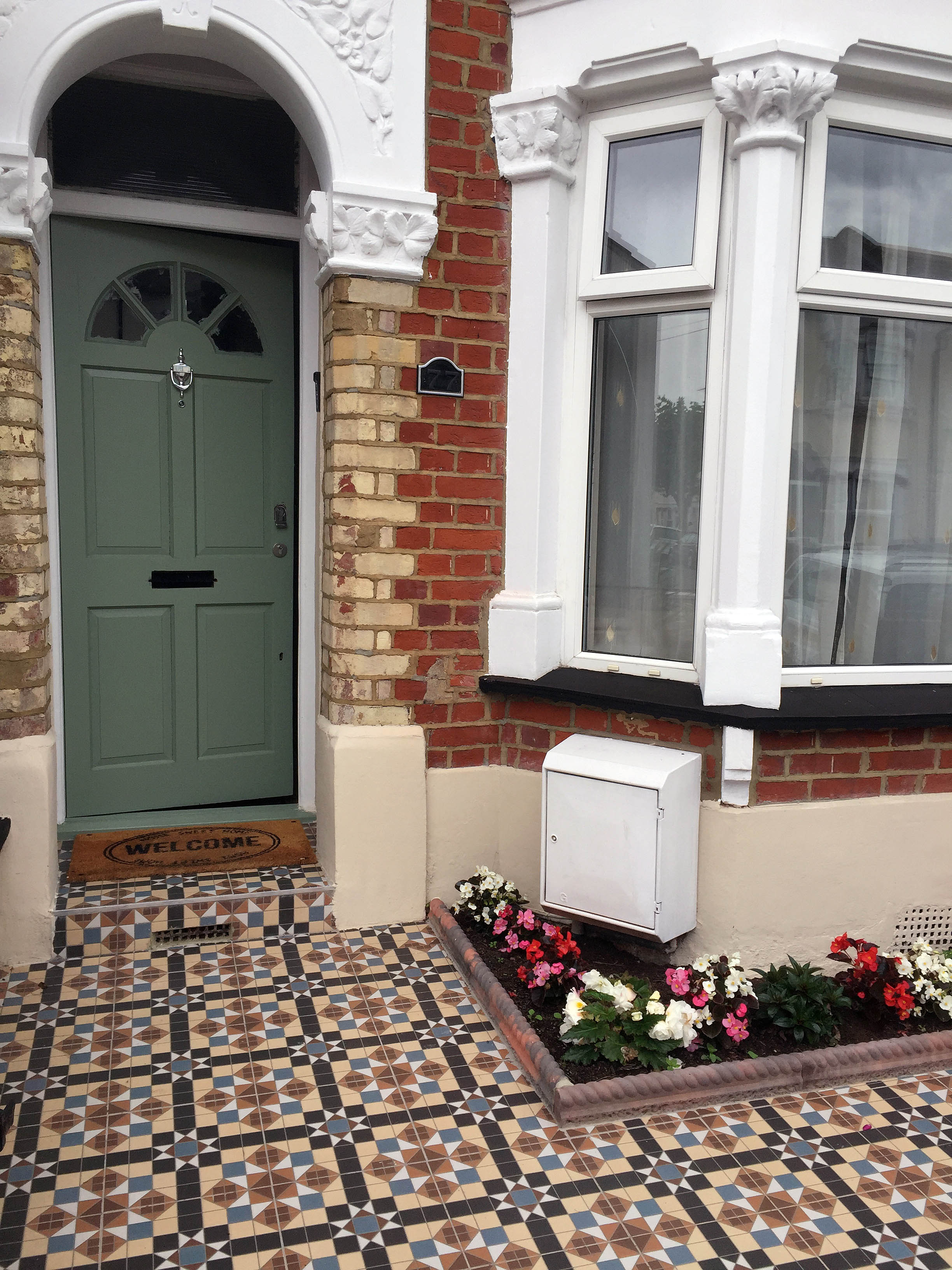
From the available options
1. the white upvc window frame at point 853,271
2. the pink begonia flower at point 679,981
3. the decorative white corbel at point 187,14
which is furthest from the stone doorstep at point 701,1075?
the decorative white corbel at point 187,14

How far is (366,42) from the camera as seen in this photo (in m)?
3.33

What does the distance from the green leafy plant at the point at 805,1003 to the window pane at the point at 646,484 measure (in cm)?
108

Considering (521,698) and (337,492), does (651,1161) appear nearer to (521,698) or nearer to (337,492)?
(521,698)

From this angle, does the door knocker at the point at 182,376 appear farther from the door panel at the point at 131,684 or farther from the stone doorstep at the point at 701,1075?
the stone doorstep at the point at 701,1075

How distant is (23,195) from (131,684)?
182cm

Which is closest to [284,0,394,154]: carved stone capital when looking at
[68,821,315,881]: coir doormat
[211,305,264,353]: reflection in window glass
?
[211,305,264,353]: reflection in window glass

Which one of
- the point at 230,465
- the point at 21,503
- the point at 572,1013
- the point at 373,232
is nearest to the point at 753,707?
the point at 572,1013

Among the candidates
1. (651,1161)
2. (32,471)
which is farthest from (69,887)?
(651,1161)

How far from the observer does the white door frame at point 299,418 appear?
3789 mm

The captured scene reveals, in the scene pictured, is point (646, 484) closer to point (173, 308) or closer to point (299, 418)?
point (299, 418)

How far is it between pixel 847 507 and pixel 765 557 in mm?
439

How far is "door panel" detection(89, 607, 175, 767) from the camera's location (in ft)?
13.2

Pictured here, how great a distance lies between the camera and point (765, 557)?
130 inches

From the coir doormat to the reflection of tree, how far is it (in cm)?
186
